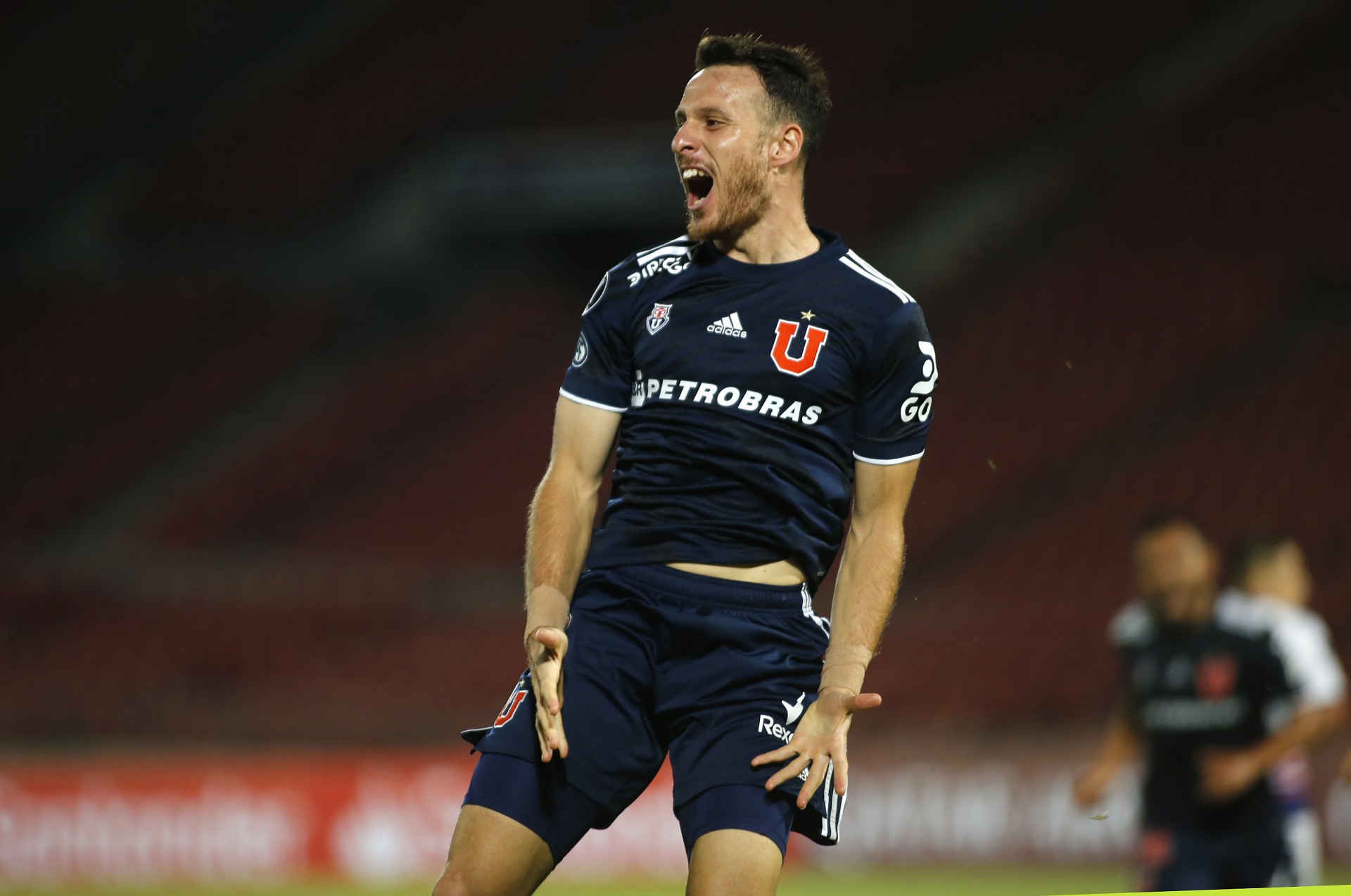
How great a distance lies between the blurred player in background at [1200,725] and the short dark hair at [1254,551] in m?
0.48

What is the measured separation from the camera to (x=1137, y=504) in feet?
54.7

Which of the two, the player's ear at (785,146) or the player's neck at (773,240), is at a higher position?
the player's ear at (785,146)

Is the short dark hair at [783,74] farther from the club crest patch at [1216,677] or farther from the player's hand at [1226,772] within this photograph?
the club crest patch at [1216,677]

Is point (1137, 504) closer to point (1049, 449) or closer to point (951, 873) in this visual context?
point (1049, 449)

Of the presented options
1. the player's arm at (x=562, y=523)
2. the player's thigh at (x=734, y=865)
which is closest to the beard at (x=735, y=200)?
the player's arm at (x=562, y=523)

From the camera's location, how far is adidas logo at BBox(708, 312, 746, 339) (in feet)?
13.3

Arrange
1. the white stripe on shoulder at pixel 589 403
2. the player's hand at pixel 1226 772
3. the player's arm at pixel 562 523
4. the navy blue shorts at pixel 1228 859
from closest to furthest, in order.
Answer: the player's arm at pixel 562 523 < the white stripe on shoulder at pixel 589 403 < the player's hand at pixel 1226 772 < the navy blue shorts at pixel 1228 859

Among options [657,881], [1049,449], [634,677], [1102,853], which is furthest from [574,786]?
[1049,449]

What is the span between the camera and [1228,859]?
6.81 m

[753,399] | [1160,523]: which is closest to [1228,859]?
[1160,523]

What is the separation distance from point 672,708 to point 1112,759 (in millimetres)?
3641

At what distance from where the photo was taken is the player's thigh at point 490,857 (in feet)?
12.4

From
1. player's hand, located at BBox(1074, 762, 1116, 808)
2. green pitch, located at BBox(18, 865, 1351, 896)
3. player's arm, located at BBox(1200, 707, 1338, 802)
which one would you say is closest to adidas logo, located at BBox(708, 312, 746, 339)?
player's hand, located at BBox(1074, 762, 1116, 808)

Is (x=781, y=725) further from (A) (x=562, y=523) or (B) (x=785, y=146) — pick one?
(B) (x=785, y=146)
